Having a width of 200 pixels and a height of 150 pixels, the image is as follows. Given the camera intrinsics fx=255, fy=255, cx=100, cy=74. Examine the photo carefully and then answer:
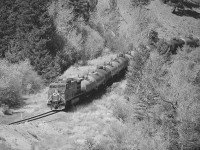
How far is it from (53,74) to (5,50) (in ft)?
25.1

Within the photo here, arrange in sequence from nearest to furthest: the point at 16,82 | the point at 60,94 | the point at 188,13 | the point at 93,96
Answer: the point at 60,94 → the point at 16,82 → the point at 93,96 → the point at 188,13

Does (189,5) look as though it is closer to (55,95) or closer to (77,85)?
(77,85)

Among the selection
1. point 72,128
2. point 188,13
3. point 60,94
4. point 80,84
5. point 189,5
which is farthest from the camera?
point 189,5

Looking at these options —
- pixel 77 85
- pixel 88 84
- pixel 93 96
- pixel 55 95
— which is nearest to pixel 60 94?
pixel 55 95

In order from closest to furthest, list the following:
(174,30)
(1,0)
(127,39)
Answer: (1,0) → (127,39) → (174,30)

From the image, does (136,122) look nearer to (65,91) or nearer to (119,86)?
(65,91)

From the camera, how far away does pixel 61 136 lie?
2208cm

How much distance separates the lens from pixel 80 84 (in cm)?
2988

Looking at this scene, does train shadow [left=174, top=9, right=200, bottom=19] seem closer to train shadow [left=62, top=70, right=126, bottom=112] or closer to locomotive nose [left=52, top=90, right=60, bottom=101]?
train shadow [left=62, top=70, right=126, bottom=112]

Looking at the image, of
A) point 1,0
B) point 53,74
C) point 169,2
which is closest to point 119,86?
point 53,74

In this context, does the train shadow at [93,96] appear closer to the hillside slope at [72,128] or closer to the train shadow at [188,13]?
the hillside slope at [72,128]

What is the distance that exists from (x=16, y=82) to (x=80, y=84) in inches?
323

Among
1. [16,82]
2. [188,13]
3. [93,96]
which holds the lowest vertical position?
[93,96]

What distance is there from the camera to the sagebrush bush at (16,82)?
95.5 ft
